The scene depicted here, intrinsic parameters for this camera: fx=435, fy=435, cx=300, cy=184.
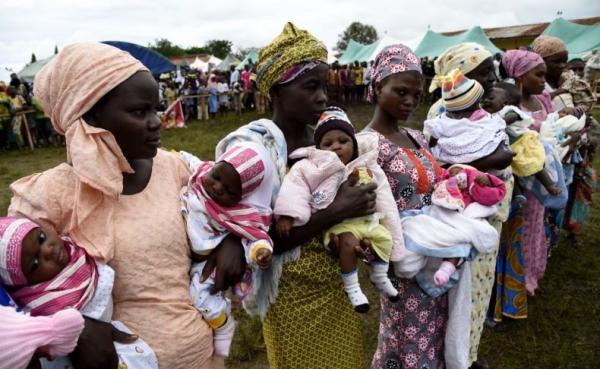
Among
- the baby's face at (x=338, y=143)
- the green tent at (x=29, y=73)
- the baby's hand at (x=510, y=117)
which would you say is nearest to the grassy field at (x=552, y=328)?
the baby's hand at (x=510, y=117)

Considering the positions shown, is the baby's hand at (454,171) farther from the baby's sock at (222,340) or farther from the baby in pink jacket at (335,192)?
the baby's sock at (222,340)

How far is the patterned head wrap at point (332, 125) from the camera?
1.81 m

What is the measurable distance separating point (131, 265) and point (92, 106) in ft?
1.72

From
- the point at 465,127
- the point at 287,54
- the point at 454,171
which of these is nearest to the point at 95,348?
the point at 287,54

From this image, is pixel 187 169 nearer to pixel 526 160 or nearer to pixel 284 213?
pixel 284 213

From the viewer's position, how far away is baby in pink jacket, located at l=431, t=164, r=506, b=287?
2002 mm

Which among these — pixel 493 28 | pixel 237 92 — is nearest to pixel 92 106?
pixel 237 92

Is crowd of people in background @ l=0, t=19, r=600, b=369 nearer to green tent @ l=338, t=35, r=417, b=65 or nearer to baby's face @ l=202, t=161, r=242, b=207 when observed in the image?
baby's face @ l=202, t=161, r=242, b=207

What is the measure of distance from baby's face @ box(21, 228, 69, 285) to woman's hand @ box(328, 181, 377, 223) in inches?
37.7

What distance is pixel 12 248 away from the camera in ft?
3.82

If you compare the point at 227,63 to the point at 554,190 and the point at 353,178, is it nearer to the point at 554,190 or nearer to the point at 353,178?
the point at 554,190

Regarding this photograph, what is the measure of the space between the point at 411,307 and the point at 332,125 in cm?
106

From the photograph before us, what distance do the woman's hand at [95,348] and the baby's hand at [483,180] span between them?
1.76 meters

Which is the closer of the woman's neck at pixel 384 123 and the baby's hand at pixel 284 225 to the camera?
the baby's hand at pixel 284 225
